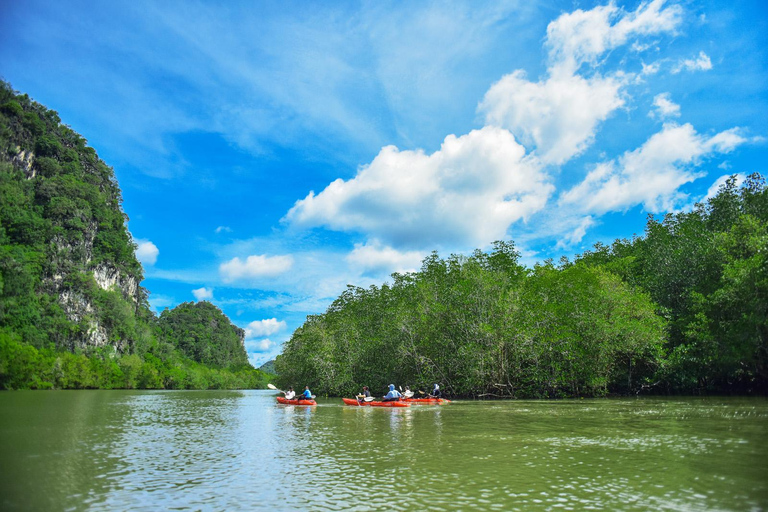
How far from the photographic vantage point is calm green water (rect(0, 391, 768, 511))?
27.0 ft

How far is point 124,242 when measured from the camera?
11075 centimetres

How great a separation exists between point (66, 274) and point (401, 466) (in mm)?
92568

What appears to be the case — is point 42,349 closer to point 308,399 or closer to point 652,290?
point 308,399

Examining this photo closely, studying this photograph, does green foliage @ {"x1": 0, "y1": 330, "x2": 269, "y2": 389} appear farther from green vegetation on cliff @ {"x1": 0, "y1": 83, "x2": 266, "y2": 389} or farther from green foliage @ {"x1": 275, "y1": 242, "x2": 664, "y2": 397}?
green foliage @ {"x1": 275, "y1": 242, "x2": 664, "y2": 397}

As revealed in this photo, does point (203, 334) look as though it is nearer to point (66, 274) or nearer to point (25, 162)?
point (66, 274)

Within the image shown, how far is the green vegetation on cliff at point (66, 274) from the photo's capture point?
6862cm

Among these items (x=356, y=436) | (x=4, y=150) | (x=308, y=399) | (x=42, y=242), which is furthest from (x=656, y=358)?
(x=4, y=150)

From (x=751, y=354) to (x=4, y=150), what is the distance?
11336 centimetres

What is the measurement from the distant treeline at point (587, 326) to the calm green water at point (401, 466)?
625 inches

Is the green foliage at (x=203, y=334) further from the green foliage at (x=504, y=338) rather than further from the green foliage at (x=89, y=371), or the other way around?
the green foliage at (x=504, y=338)

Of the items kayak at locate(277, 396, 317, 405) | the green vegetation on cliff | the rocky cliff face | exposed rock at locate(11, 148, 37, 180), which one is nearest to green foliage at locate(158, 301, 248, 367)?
the green vegetation on cliff

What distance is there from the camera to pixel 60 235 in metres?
87.7

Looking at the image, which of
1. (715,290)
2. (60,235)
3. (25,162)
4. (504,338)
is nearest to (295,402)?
(504,338)

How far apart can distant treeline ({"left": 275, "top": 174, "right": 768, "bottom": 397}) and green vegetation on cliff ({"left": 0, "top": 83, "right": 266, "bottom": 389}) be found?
140 feet
